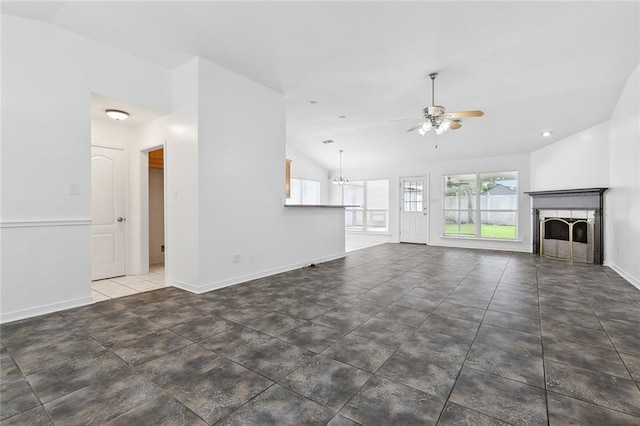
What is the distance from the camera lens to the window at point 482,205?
24.9 ft

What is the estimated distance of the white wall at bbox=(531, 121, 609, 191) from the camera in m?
5.41

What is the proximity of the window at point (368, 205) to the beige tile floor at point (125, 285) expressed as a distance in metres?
6.69

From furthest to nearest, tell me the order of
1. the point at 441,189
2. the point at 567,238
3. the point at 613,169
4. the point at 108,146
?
the point at 441,189, the point at 567,238, the point at 613,169, the point at 108,146

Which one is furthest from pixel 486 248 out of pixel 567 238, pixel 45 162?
pixel 45 162

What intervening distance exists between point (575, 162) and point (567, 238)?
1601 millimetres

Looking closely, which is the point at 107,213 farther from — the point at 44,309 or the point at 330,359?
the point at 330,359

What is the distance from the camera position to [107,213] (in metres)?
4.32

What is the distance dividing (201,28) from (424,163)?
7.24 meters

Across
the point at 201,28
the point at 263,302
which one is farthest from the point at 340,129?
the point at 263,302

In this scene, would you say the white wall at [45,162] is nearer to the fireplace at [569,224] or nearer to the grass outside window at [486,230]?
the fireplace at [569,224]

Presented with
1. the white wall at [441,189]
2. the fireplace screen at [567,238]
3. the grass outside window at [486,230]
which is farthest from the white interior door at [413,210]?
the fireplace screen at [567,238]

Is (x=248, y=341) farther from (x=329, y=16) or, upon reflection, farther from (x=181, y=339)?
(x=329, y=16)

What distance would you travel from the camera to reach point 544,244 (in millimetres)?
6516

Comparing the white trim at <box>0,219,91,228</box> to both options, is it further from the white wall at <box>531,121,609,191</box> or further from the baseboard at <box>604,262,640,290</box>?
the white wall at <box>531,121,609,191</box>
